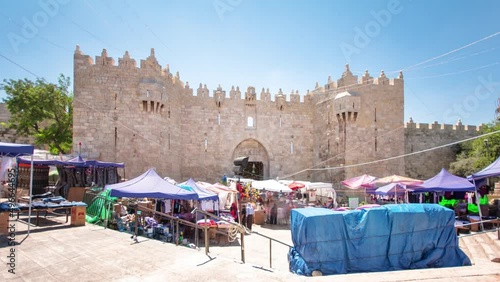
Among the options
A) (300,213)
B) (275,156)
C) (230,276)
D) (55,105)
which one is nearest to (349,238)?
(300,213)

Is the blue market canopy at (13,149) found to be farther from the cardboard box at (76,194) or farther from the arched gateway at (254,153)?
the arched gateway at (254,153)

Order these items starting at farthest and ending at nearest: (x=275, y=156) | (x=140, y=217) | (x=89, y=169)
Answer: (x=275, y=156) → (x=89, y=169) → (x=140, y=217)

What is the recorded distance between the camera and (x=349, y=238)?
275 inches

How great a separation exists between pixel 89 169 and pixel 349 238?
11164 mm

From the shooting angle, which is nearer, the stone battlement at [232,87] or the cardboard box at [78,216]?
the cardboard box at [78,216]

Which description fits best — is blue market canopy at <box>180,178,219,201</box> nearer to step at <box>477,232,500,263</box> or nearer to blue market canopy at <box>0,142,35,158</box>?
blue market canopy at <box>0,142,35,158</box>

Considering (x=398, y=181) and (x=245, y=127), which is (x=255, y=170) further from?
(x=398, y=181)

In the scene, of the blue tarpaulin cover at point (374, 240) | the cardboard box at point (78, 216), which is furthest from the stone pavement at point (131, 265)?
the blue tarpaulin cover at point (374, 240)

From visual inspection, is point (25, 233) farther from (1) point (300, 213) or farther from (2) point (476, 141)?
(2) point (476, 141)

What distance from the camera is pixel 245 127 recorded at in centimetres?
2114

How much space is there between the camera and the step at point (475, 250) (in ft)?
25.1

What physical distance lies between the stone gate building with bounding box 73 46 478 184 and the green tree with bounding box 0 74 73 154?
5.50m

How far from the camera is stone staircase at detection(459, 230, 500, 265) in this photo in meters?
7.52

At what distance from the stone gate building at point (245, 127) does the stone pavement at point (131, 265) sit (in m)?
10.2
